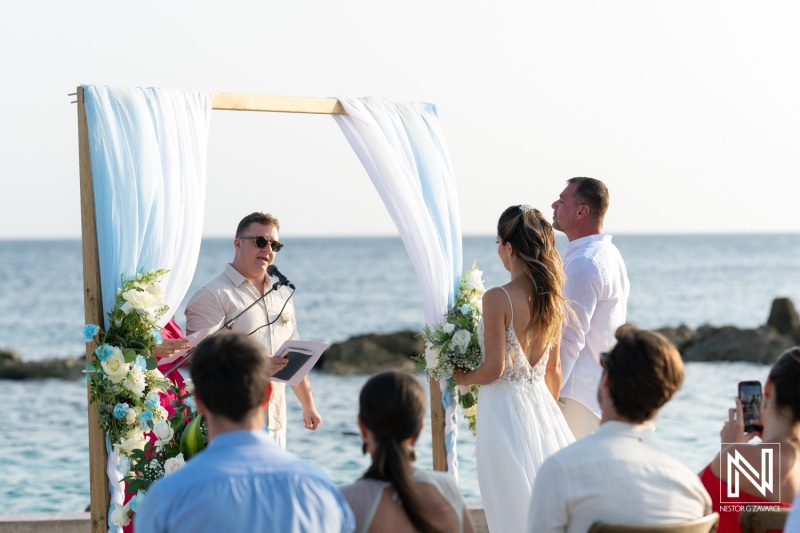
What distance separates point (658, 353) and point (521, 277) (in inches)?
71.6

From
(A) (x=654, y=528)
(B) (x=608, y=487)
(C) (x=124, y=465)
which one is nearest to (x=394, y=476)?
(B) (x=608, y=487)

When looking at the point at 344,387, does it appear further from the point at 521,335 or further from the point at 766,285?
the point at 766,285

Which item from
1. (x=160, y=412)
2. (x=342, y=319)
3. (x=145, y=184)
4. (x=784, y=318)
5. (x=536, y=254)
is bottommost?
(x=342, y=319)

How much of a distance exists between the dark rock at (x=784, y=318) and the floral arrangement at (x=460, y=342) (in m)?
20.1

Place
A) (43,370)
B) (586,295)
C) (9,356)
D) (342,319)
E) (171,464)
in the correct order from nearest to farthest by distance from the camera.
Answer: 1. (171,464)
2. (586,295)
3. (43,370)
4. (9,356)
5. (342,319)

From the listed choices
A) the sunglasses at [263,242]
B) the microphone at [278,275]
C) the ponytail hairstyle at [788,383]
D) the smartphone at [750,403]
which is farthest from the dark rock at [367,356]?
the ponytail hairstyle at [788,383]

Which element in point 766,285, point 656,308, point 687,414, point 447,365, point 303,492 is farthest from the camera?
point 766,285

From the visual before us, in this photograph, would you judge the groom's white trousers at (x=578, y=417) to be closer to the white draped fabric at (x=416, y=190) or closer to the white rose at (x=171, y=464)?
the white draped fabric at (x=416, y=190)

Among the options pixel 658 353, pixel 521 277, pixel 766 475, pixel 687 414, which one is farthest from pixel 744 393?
pixel 687 414

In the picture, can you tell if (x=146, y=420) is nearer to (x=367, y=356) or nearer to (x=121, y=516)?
(x=121, y=516)

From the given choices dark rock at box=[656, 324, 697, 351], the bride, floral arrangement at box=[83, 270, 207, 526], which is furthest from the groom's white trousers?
dark rock at box=[656, 324, 697, 351]

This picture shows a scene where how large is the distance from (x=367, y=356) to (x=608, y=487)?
18.7 metres

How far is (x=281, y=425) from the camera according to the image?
207 inches

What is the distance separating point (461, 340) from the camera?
17.0 ft
